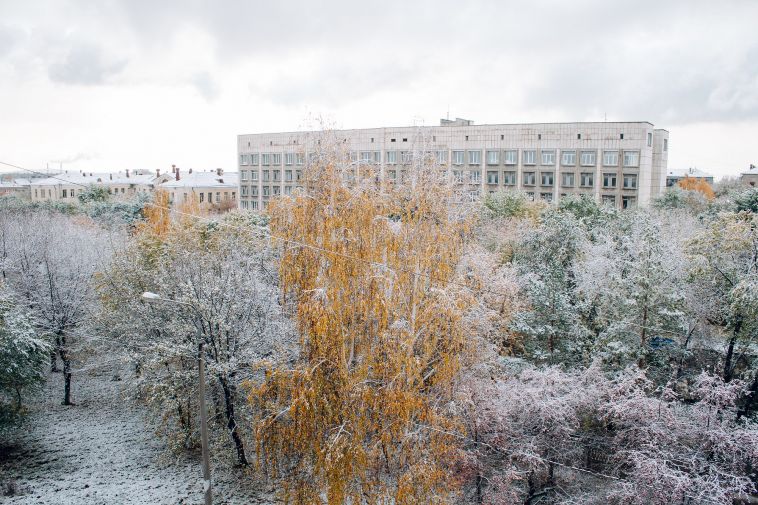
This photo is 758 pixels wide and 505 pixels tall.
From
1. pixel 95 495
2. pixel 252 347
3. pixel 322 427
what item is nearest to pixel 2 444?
pixel 95 495

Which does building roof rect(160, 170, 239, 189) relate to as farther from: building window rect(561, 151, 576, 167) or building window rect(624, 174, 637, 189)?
building window rect(624, 174, 637, 189)

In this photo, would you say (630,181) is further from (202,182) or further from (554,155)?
(202,182)

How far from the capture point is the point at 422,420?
448 inches

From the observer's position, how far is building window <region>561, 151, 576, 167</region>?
60.2 metres

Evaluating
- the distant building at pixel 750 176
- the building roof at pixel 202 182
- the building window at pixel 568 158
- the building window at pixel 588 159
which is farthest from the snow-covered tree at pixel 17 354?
the distant building at pixel 750 176

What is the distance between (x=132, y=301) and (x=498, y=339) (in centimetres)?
1410

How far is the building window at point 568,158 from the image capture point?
60156mm

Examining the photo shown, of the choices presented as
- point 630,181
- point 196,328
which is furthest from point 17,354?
point 630,181

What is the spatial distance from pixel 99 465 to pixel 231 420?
556 cm

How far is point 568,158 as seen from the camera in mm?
60438

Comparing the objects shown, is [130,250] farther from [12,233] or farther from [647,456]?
[647,456]

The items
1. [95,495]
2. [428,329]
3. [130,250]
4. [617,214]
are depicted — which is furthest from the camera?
[617,214]

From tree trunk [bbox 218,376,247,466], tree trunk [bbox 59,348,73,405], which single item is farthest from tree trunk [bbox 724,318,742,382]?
tree trunk [bbox 59,348,73,405]

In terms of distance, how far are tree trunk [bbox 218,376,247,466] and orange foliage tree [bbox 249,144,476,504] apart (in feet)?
21.5
